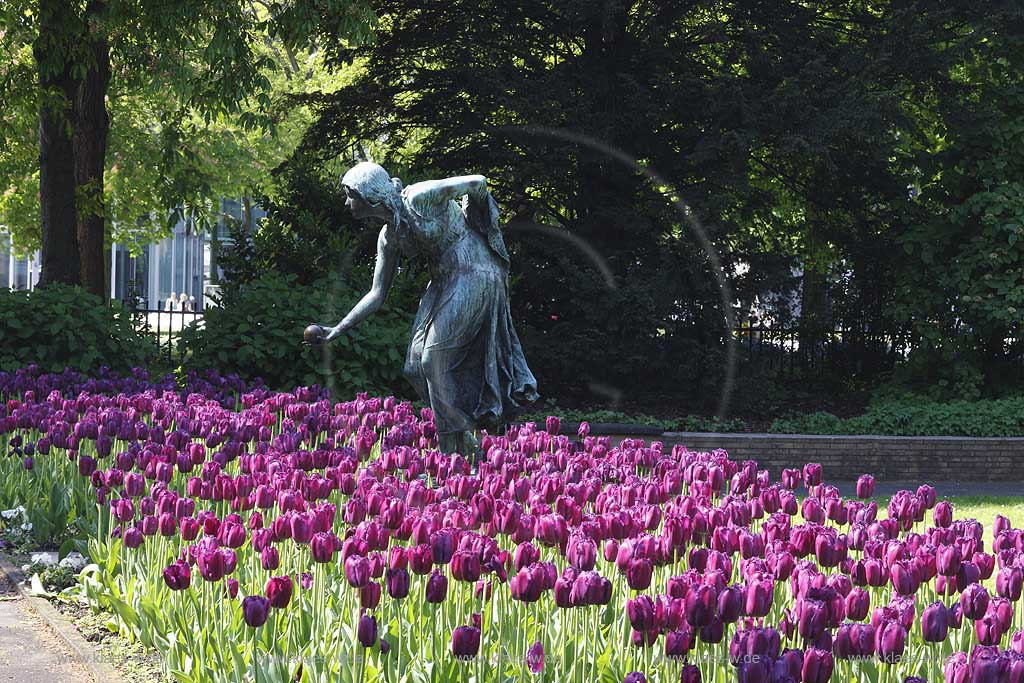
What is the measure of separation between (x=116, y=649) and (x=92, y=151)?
1321cm

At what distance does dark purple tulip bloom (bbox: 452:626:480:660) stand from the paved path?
213 cm

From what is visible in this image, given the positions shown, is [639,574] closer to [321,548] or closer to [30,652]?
[321,548]


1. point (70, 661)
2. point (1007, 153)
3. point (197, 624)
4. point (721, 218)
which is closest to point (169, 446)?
point (70, 661)

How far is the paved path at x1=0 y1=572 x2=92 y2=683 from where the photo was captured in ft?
16.9

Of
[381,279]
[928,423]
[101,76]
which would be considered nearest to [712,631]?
[381,279]

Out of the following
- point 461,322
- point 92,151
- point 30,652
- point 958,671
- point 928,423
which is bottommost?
point 30,652

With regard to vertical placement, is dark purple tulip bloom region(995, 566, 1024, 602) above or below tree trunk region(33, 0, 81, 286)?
below

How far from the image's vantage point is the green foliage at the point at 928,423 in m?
13.0

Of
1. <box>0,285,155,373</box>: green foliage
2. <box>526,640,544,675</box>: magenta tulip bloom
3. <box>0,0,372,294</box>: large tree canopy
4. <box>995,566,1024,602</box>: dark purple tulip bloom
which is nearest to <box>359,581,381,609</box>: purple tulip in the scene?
<box>526,640,544,675</box>: magenta tulip bloom

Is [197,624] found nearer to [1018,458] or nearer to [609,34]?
[1018,458]

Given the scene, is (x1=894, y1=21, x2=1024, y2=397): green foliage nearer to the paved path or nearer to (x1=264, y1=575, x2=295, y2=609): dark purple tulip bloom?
the paved path

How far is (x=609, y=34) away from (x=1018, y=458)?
6448 millimetres

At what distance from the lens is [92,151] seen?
17.3 metres

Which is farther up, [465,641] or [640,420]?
[640,420]
